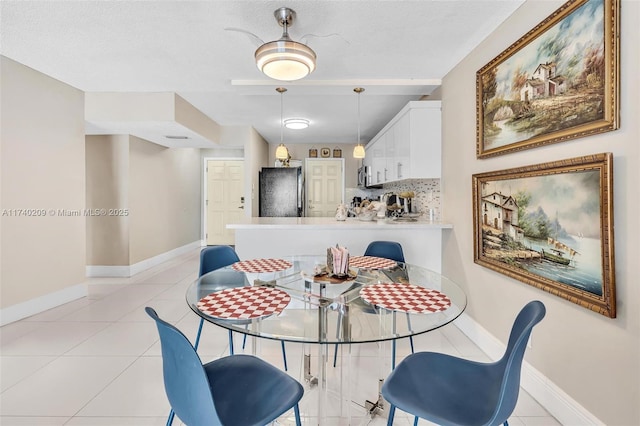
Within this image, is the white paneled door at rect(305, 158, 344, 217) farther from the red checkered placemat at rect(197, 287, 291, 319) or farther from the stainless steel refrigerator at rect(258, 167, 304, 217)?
the red checkered placemat at rect(197, 287, 291, 319)

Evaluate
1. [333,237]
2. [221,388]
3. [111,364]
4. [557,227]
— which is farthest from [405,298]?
[111,364]

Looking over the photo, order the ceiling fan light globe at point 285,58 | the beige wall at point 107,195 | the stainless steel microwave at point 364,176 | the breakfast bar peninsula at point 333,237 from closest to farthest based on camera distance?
1. the ceiling fan light globe at point 285,58
2. the breakfast bar peninsula at point 333,237
3. the beige wall at point 107,195
4. the stainless steel microwave at point 364,176

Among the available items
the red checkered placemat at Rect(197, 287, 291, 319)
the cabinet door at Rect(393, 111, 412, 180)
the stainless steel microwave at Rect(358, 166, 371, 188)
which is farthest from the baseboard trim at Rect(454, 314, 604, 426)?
the stainless steel microwave at Rect(358, 166, 371, 188)

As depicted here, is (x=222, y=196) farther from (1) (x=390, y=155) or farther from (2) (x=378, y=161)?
(1) (x=390, y=155)

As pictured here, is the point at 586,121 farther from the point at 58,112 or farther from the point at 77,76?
the point at 58,112

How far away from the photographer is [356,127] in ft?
17.5

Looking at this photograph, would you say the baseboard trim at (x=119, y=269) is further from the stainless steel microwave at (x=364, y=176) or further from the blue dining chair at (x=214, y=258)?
the stainless steel microwave at (x=364, y=176)

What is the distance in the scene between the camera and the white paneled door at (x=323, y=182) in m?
6.73

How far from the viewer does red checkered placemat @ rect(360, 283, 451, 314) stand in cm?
129

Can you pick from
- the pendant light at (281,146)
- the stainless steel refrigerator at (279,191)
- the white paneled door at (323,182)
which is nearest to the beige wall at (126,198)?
the stainless steel refrigerator at (279,191)

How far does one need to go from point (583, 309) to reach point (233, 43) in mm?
2873

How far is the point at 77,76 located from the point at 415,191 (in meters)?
4.05

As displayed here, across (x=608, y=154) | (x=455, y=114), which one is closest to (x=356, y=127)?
(x=455, y=114)

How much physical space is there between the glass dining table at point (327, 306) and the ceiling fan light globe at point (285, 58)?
1261mm
